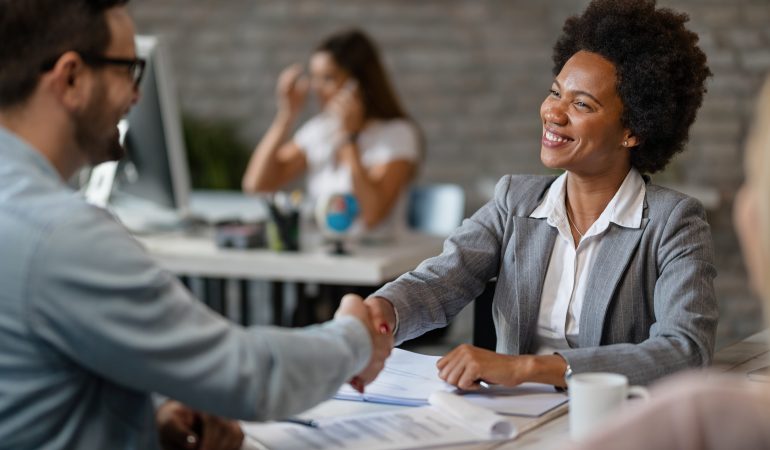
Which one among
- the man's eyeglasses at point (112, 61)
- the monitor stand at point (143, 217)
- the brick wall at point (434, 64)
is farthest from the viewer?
the brick wall at point (434, 64)

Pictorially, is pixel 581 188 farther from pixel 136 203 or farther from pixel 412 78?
pixel 412 78

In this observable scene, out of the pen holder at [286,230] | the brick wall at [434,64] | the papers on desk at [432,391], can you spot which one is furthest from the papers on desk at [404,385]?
the brick wall at [434,64]

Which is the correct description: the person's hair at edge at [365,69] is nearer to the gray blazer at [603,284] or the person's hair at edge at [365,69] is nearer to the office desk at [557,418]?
the gray blazer at [603,284]


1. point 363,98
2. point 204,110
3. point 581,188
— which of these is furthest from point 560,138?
point 204,110

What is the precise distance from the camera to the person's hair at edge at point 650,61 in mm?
1652

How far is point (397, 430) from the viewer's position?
131cm

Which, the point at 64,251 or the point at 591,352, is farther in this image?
the point at 591,352

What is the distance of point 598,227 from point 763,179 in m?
0.76

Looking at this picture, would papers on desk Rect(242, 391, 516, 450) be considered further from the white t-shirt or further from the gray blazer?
the white t-shirt

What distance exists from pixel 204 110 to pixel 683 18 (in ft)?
12.8

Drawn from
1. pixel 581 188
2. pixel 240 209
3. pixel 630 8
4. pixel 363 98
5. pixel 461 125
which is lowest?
pixel 240 209

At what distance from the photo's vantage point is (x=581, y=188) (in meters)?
1.73

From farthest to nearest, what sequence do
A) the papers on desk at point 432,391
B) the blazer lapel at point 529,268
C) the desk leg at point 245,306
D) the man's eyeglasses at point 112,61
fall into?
the desk leg at point 245,306 < the blazer lapel at point 529,268 < the papers on desk at point 432,391 < the man's eyeglasses at point 112,61

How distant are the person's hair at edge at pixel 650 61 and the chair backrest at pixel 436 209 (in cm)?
193
